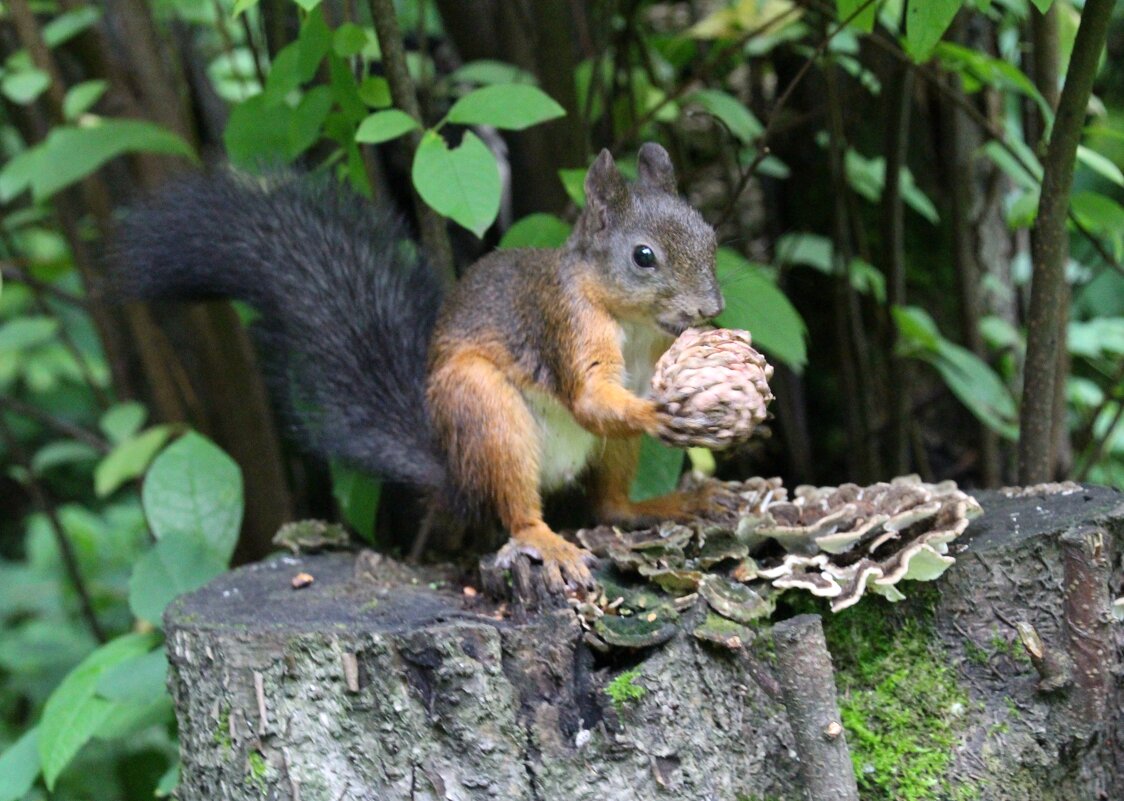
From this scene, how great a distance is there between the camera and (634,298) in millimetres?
1512

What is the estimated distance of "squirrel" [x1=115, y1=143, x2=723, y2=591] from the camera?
1.50m

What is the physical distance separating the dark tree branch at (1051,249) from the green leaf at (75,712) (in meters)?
1.42

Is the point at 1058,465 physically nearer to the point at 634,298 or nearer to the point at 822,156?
the point at 822,156

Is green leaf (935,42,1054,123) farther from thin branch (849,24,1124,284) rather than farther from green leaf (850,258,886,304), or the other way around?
green leaf (850,258,886,304)

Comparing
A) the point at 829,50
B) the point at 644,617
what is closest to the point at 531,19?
the point at 829,50

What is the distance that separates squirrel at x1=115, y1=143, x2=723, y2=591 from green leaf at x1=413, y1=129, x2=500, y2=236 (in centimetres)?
20

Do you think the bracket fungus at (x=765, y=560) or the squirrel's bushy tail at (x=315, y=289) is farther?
the squirrel's bushy tail at (x=315, y=289)

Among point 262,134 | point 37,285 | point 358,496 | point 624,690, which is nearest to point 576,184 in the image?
point 262,134

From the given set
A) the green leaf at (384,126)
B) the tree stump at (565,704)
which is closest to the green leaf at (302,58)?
the green leaf at (384,126)

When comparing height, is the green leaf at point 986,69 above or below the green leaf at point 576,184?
above

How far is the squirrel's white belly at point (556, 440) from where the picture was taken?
62.7 inches

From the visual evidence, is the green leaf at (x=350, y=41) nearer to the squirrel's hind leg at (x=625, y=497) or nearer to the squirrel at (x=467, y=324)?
the squirrel at (x=467, y=324)

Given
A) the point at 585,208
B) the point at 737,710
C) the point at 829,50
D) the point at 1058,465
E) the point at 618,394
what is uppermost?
the point at 829,50

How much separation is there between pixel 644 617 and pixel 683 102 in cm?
109
